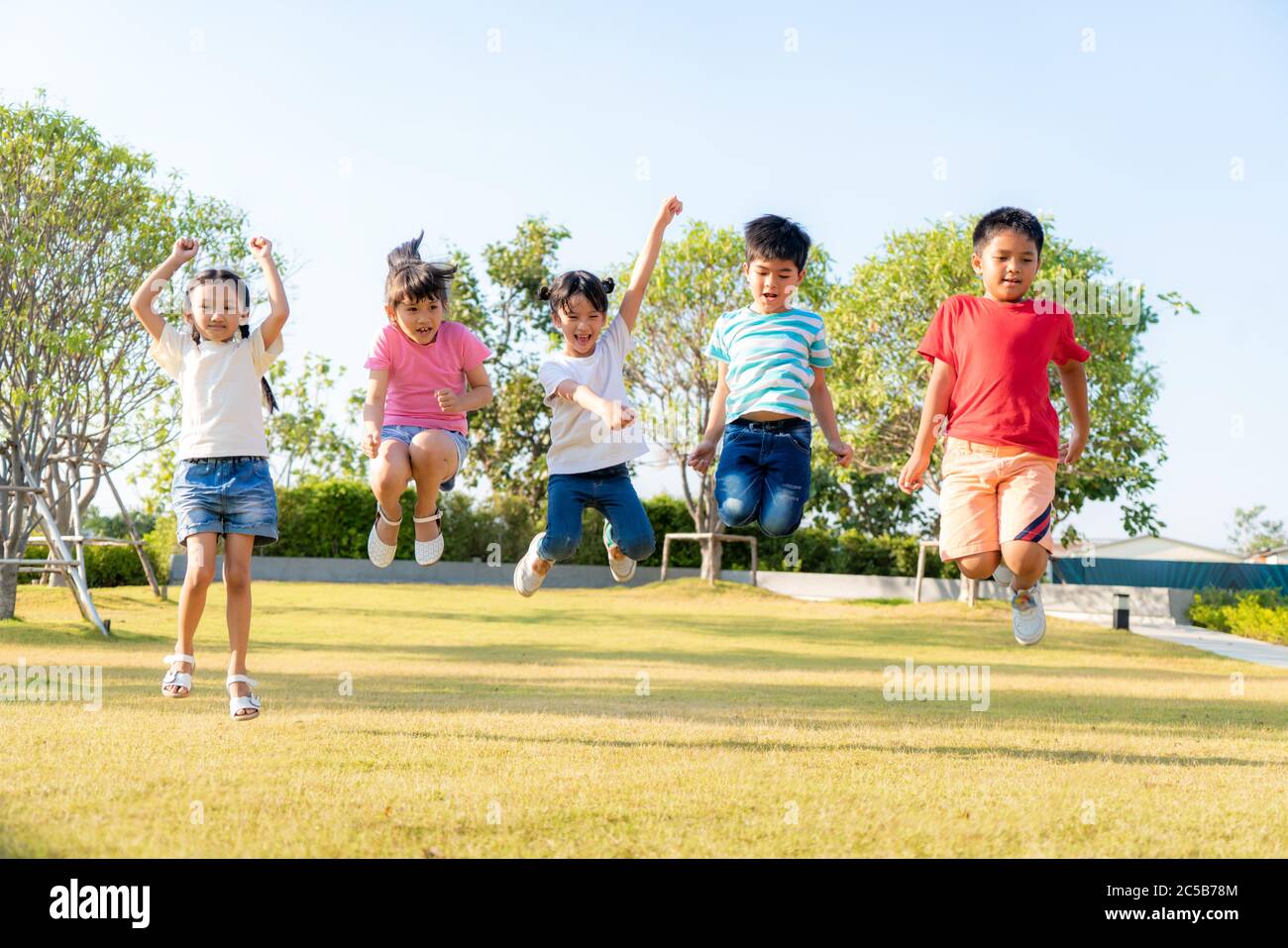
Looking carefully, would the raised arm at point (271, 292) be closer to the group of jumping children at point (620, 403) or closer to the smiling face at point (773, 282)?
the group of jumping children at point (620, 403)

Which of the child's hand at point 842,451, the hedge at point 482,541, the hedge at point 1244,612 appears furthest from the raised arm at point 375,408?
the hedge at point 1244,612

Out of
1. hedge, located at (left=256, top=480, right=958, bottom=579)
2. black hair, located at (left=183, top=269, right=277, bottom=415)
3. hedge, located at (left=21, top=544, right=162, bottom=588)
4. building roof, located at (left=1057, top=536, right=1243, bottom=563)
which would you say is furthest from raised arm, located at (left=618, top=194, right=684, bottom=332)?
building roof, located at (left=1057, top=536, right=1243, bottom=563)

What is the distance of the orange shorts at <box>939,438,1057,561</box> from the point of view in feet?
22.2

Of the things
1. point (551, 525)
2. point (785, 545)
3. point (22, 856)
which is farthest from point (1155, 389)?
point (22, 856)

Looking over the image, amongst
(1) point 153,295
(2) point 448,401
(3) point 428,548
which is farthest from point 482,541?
(2) point 448,401

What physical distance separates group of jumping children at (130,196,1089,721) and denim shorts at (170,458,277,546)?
0.01 metres

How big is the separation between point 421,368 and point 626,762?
2692 millimetres

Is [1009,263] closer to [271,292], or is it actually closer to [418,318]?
[418,318]

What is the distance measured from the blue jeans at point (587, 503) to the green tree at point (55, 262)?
14.3 metres

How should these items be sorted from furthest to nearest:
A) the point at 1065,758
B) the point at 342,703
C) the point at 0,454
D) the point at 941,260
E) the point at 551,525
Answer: the point at 941,260 < the point at 0,454 < the point at 342,703 < the point at 1065,758 < the point at 551,525

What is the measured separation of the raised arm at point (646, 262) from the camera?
7000 millimetres
